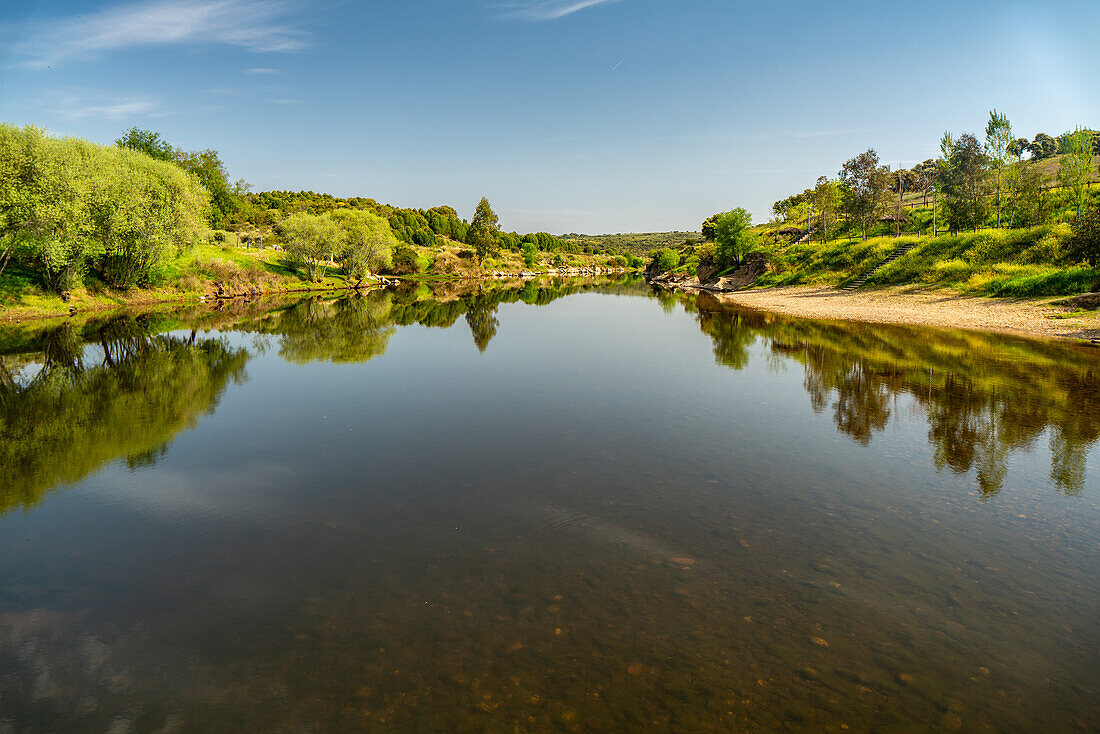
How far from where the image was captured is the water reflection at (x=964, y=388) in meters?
11.0

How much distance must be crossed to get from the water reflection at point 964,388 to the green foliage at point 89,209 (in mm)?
41684

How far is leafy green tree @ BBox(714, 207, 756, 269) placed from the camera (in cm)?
7288

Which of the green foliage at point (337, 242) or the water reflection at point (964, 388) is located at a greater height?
the green foliage at point (337, 242)

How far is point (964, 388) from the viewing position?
15.7m

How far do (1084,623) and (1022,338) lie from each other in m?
25.5

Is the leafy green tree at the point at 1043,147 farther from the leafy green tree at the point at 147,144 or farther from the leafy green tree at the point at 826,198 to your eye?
the leafy green tree at the point at 147,144

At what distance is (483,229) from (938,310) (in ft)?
361

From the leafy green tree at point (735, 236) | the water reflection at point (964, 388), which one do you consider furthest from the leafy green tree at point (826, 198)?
the water reflection at point (964, 388)

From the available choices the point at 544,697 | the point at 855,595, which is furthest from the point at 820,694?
the point at 544,697

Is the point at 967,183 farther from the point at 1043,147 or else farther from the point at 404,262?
the point at 1043,147

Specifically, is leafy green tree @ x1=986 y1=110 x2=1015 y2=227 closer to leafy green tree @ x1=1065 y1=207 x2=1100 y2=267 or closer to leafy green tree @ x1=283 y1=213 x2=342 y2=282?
leafy green tree @ x1=1065 y1=207 x2=1100 y2=267

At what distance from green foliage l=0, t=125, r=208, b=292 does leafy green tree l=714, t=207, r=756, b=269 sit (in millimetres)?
65358

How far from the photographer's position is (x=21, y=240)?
32.2 meters

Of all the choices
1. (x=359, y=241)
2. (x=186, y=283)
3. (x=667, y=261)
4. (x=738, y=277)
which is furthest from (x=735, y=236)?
(x=186, y=283)
